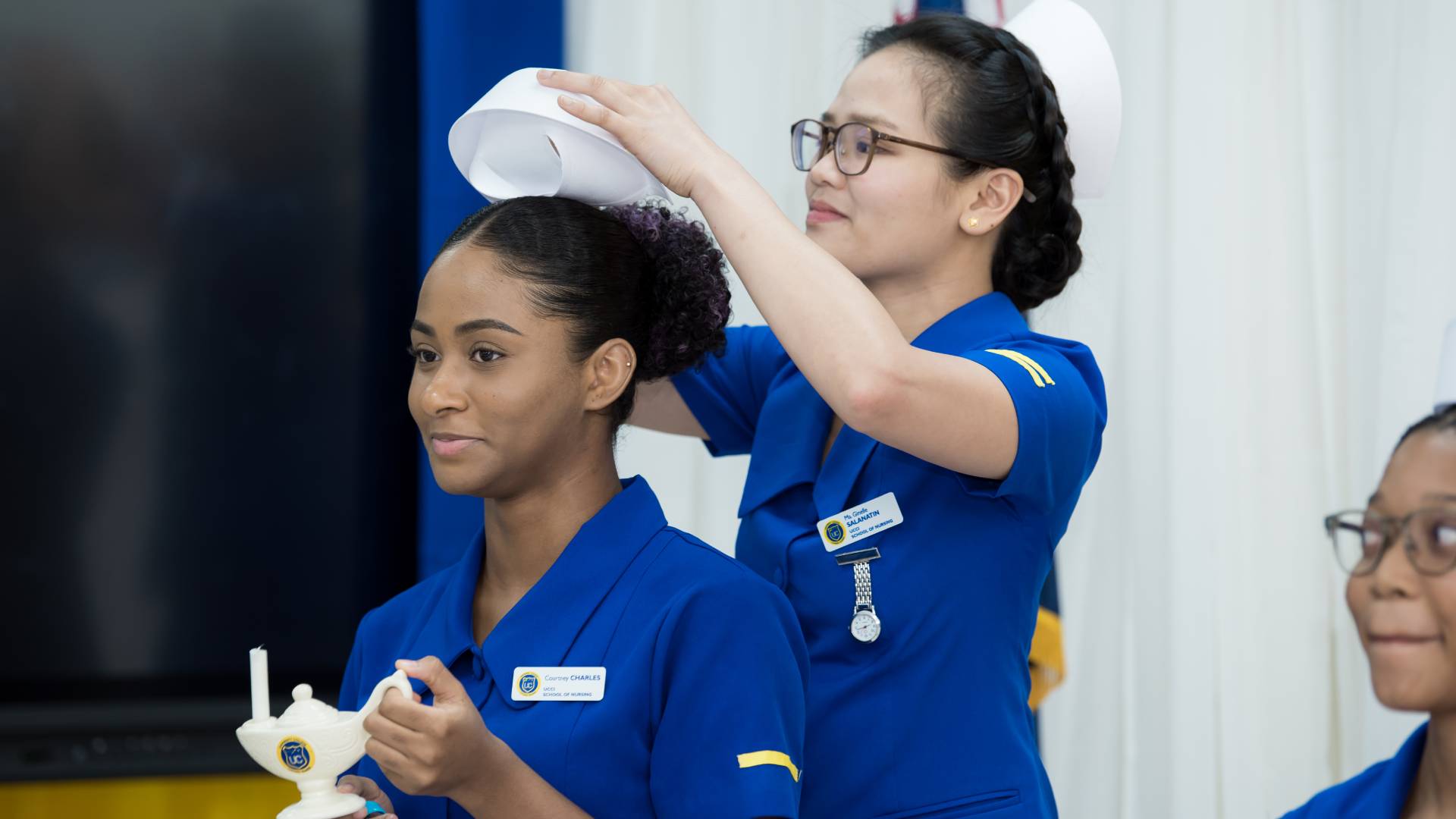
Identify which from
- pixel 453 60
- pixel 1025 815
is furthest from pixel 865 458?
pixel 453 60

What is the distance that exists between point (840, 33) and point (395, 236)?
90cm

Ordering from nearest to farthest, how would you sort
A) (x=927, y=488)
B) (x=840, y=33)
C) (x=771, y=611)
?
(x=771, y=611) < (x=927, y=488) < (x=840, y=33)

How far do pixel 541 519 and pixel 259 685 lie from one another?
34 centimetres

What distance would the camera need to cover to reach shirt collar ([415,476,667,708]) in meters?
1.33

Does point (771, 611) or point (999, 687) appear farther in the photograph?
point (999, 687)

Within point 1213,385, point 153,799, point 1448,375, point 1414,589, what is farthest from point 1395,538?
point 153,799

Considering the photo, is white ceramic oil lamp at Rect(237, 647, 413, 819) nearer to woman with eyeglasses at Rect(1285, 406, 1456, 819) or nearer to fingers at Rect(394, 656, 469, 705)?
fingers at Rect(394, 656, 469, 705)

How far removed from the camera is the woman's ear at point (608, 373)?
4.67 feet

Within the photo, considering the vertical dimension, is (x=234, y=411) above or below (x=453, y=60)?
below

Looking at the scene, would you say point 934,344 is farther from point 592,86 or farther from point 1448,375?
point 1448,375

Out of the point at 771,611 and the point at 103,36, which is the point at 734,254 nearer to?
the point at 771,611

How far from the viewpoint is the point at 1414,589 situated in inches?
36.0

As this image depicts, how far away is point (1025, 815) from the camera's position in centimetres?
147

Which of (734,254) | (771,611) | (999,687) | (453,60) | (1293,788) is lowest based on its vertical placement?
(1293,788)
